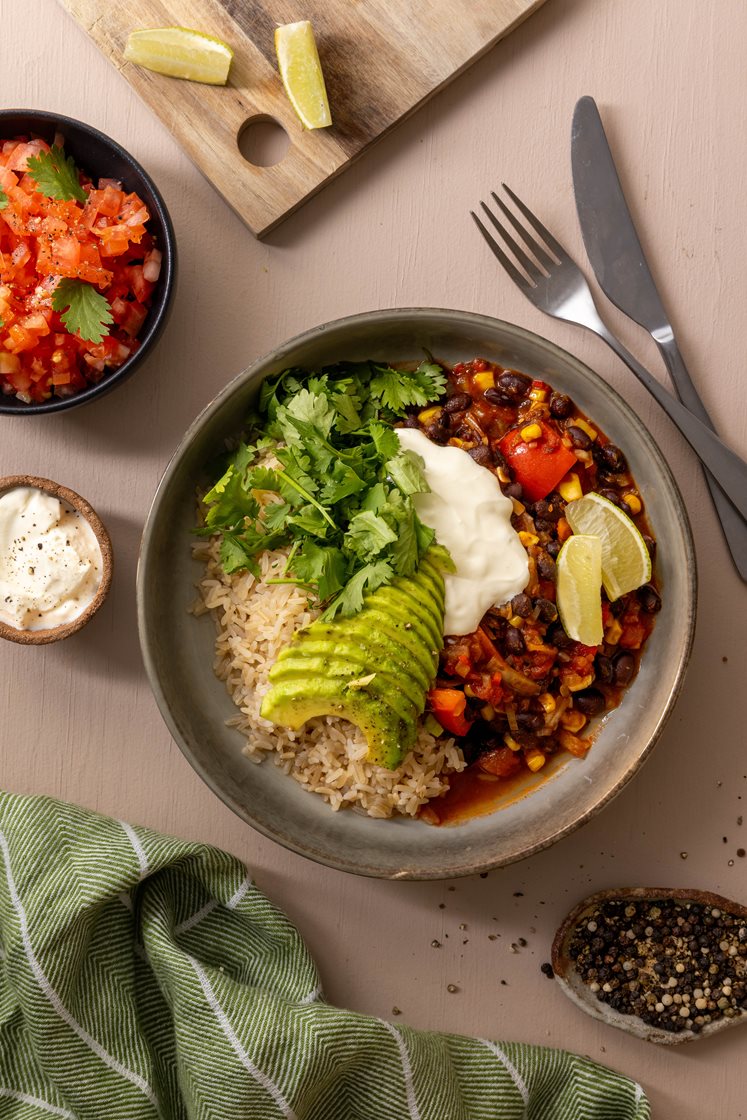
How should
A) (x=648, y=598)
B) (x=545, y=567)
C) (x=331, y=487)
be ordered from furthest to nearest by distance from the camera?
(x=648, y=598) < (x=545, y=567) < (x=331, y=487)

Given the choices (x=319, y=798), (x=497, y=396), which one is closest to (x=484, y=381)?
(x=497, y=396)

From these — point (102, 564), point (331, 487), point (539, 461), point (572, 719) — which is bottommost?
point (572, 719)

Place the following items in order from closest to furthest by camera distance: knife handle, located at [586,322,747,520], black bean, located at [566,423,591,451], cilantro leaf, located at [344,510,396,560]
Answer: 1. cilantro leaf, located at [344,510,396,560]
2. black bean, located at [566,423,591,451]
3. knife handle, located at [586,322,747,520]

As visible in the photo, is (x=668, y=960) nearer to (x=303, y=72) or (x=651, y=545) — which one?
(x=651, y=545)

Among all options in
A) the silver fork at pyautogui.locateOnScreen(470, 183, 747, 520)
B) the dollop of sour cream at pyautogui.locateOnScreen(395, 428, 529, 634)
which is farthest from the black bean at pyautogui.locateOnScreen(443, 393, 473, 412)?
the silver fork at pyautogui.locateOnScreen(470, 183, 747, 520)

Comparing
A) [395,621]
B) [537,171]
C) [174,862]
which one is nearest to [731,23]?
[537,171]

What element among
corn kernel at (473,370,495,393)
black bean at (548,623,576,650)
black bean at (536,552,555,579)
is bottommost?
black bean at (548,623,576,650)

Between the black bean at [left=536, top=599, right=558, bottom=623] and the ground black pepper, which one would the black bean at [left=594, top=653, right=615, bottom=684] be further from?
the ground black pepper
